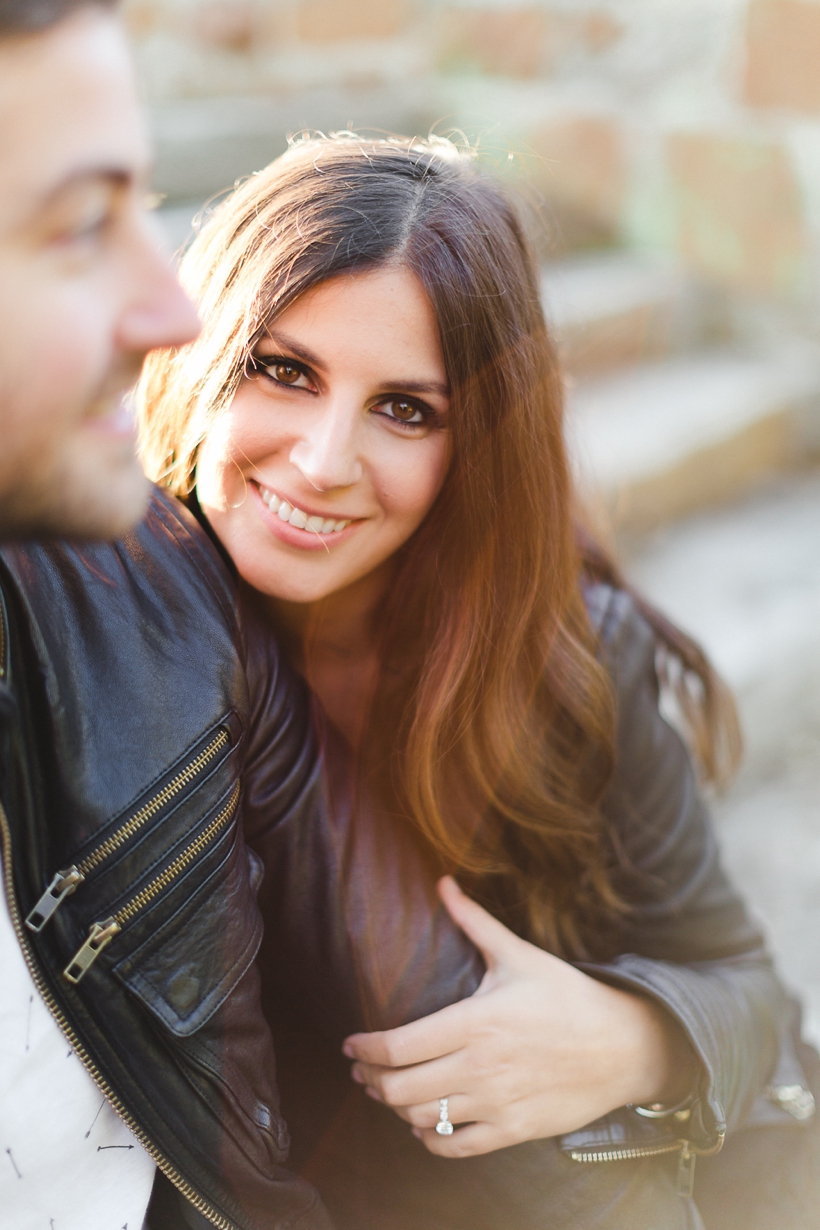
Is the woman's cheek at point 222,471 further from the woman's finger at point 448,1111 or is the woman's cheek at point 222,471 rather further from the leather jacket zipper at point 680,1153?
the leather jacket zipper at point 680,1153

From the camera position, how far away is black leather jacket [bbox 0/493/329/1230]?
1.03 m

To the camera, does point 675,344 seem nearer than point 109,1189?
No

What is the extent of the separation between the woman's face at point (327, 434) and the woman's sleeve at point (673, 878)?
57 centimetres

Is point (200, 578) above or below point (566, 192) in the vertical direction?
below

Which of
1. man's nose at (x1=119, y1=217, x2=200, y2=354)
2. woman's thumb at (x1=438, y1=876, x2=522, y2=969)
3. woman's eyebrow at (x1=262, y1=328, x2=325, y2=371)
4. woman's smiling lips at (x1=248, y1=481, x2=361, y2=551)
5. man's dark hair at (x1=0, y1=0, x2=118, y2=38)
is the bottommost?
woman's thumb at (x1=438, y1=876, x2=522, y2=969)

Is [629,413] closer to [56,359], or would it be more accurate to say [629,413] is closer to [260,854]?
[260,854]

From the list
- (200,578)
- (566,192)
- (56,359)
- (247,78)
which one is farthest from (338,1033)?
(247,78)

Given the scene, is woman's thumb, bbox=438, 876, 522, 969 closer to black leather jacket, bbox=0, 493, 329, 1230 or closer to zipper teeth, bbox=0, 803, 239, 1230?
black leather jacket, bbox=0, 493, 329, 1230

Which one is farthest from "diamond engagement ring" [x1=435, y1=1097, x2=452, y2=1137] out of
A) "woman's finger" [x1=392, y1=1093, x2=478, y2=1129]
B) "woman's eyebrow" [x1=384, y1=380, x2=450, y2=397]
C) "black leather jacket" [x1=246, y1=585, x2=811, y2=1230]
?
"woman's eyebrow" [x1=384, y1=380, x2=450, y2=397]

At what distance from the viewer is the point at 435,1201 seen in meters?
1.51

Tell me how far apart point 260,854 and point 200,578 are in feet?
1.27

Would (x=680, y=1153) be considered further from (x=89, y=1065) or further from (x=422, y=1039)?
(x=89, y=1065)

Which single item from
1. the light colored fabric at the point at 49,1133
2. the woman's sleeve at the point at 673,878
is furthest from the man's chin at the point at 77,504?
the woman's sleeve at the point at 673,878

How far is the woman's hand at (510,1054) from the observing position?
54.0 inches
